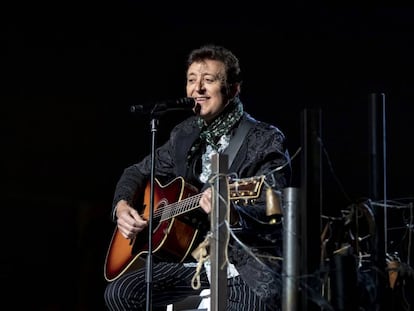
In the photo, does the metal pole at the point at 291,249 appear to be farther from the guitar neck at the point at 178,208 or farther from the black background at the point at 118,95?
the black background at the point at 118,95

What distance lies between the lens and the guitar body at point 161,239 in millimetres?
2854

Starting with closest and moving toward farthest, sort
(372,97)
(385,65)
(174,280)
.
Result: (372,97), (174,280), (385,65)

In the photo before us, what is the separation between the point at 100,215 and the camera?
3.87 meters

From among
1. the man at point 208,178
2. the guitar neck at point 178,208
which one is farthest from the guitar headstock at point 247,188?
the guitar neck at point 178,208

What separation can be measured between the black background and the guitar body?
0.67 meters

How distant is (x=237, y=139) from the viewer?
285 cm

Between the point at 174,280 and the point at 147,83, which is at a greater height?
the point at 147,83

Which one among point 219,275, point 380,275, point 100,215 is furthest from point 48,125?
point 380,275

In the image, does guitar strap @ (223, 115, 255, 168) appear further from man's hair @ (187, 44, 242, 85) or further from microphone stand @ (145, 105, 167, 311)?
microphone stand @ (145, 105, 167, 311)

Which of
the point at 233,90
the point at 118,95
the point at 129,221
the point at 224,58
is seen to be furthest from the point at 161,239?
the point at 118,95

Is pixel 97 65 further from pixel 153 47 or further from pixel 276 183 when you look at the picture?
pixel 276 183

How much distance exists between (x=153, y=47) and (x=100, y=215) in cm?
99

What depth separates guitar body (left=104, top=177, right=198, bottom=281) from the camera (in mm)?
2854

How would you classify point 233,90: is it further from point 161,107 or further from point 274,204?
point 274,204
